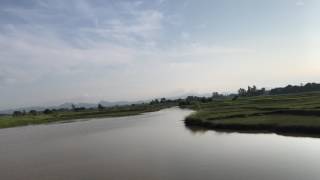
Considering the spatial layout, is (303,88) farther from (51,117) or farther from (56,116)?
(51,117)

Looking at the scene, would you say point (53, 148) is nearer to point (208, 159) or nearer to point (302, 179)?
point (208, 159)

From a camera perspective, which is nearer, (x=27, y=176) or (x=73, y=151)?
(x=27, y=176)

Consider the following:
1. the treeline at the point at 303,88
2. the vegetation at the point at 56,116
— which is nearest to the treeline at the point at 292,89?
the treeline at the point at 303,88

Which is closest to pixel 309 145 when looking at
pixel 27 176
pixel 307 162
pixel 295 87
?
pixel 307 162

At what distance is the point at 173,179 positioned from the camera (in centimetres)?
2086

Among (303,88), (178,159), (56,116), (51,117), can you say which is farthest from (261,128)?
(303,88)

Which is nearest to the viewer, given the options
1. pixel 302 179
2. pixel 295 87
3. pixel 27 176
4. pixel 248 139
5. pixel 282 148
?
pixel 302 179

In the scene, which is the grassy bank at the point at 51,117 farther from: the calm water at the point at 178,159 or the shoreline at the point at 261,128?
the calm water at the point at 178,159

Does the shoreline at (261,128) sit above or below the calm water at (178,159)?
above

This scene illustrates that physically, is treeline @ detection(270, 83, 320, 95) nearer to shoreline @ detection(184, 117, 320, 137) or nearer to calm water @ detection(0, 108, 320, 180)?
shoreline @ detection(184, 117, 320, 137)

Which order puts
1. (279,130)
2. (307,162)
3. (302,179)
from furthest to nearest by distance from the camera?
1. (279,130)
2. (307,162)
3. (302,179)

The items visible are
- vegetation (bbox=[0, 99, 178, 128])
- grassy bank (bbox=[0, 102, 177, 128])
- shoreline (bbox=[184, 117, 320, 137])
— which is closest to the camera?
shoreline (bbox=[184, 117, 320, 137])

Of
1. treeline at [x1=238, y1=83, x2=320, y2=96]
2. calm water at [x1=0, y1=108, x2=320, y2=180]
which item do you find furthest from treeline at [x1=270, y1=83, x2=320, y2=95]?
calm water at [x1=0, y1=108, x2=320, y2=180]

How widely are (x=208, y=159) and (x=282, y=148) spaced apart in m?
5.43
